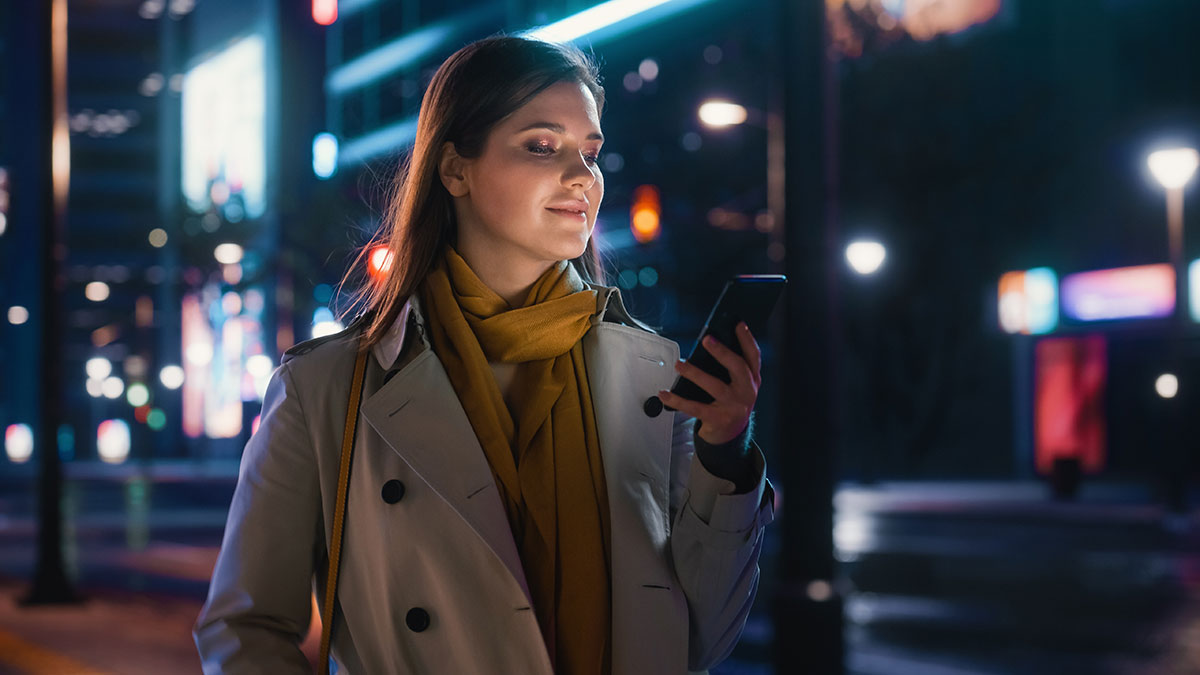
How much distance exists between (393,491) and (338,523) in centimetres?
11

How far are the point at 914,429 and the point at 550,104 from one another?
101 feet

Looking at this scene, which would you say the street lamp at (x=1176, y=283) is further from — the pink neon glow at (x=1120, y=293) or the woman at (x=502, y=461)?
the woman at (x=502, y=461)

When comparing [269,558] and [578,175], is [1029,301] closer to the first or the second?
[578,175]

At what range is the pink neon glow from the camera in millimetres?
27156

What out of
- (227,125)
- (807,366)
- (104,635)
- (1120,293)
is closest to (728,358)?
(807,366)

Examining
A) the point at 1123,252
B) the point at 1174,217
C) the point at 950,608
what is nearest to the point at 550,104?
the point at 950,608

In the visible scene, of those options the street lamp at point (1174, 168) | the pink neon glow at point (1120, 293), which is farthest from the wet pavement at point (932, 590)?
the street lamp at point (1174, 168)

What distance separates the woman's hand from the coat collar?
460 millimetres

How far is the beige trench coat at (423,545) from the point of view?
7.36ft

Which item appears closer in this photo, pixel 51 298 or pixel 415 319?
pixel 415 319

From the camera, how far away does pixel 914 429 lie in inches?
1255

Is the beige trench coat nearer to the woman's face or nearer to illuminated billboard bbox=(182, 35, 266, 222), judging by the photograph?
the woman's face

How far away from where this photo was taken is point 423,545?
7.47ft

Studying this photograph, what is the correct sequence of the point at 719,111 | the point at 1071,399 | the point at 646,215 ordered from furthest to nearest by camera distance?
the point at 1071,399 < the point at 719,111 < the point at 646,215
